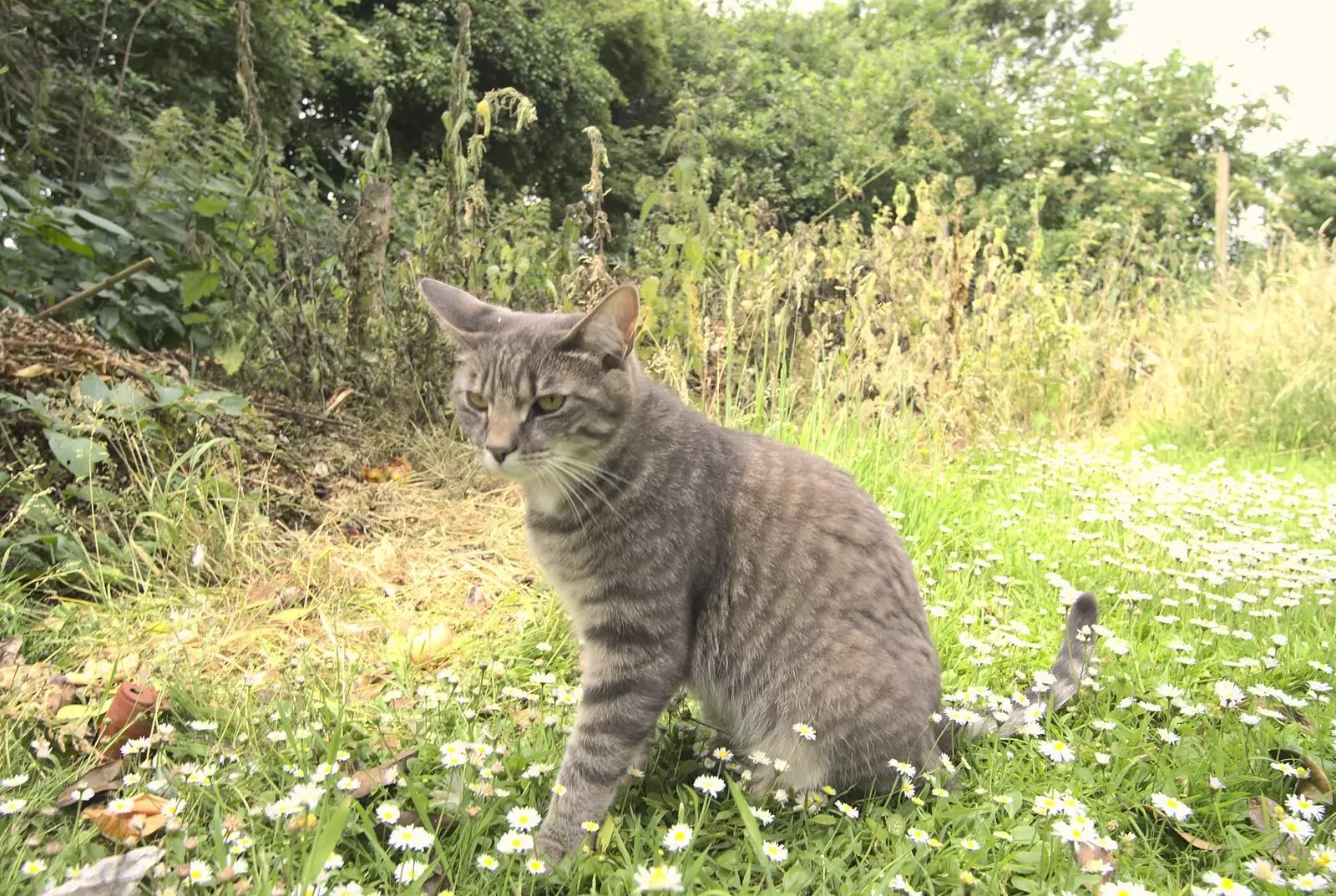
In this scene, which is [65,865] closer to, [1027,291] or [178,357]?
[178,357]

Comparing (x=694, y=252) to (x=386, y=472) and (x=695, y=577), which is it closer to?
(x=386, y=472)

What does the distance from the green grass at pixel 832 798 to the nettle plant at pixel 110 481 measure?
0.35 metres

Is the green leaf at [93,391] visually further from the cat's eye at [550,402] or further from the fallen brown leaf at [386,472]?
the cat's eye at [550,402]

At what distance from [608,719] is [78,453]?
7.04ft

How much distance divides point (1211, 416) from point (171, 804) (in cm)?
656

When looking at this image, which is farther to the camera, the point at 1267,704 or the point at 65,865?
the point at 1267,704

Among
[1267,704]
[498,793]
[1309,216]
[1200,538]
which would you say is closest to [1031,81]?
[1309,216]

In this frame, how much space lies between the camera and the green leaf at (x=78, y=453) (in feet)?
9.12

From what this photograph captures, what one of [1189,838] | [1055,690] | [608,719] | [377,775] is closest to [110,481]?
[377,775]

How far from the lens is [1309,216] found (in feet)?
52.3

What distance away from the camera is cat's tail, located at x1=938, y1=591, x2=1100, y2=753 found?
2117mm

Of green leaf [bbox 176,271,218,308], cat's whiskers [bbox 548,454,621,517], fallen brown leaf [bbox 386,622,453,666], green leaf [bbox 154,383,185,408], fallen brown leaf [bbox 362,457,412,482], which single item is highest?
green leaf [bbox 176,271,218,308]

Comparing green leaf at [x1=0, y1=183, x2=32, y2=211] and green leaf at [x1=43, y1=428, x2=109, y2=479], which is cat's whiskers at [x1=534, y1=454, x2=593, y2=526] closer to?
green leaf at [x1=43, y1=428, x2=109, y2=479]

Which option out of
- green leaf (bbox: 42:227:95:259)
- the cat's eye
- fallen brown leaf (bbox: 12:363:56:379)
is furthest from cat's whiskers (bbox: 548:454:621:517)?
green leaf (bbox: 42:227:95:259)
